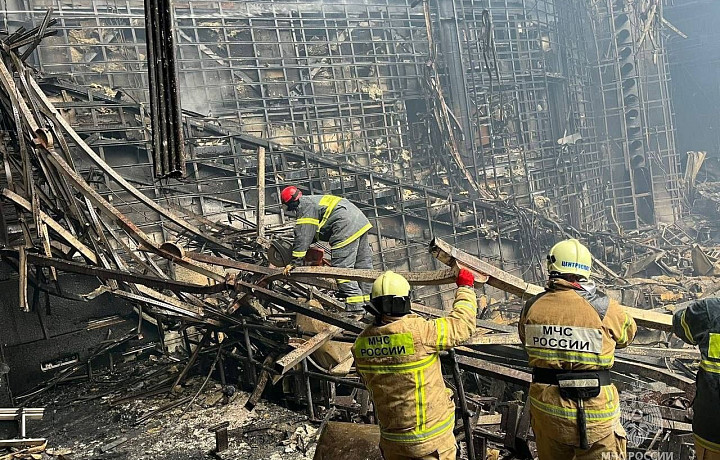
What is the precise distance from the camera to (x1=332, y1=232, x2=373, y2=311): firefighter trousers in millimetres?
6559

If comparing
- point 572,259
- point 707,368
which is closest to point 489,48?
point 572,259

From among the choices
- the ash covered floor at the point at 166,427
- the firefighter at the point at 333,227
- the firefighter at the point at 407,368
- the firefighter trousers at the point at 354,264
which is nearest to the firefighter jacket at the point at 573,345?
the firefighter at the point at 407,368

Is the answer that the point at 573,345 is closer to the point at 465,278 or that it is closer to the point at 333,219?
the point at 465,278

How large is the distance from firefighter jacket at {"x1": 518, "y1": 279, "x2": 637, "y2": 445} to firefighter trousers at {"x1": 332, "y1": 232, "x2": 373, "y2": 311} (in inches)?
118

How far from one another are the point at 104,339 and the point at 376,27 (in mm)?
12485

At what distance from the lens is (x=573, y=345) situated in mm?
3213

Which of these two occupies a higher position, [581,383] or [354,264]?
[354,264]

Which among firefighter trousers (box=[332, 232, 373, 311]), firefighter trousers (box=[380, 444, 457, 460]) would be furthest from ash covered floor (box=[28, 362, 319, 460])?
firefighter trousers (box=[380, 444, 457, 460])

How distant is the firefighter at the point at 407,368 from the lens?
336 cm

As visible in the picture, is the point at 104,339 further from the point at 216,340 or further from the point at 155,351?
the point at 216,340

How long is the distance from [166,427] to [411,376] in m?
3.64

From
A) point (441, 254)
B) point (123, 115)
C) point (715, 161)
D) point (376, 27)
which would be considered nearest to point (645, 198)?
point (715, 161)

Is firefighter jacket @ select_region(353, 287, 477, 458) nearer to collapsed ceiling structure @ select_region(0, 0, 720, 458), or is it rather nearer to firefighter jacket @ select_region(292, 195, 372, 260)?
collapsed ceiling structure @ select_region(0, 0, 720, 458)

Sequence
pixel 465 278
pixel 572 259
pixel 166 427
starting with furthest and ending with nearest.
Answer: pixel 166 427, pixel 465 278, pixel 572 259
